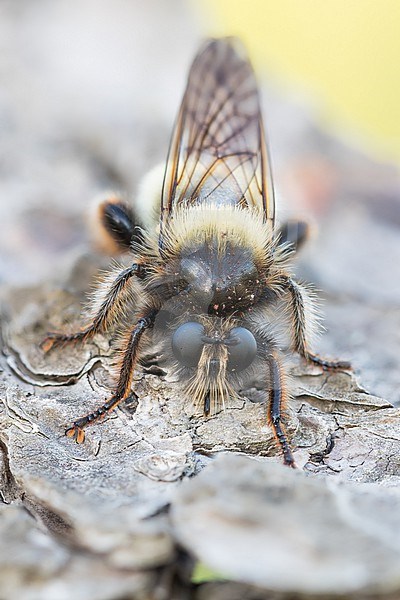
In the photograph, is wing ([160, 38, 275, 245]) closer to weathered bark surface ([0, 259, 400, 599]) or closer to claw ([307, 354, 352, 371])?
claw ([307, 354, 352, 371])

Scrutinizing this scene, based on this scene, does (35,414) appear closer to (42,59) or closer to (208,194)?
(208,194)

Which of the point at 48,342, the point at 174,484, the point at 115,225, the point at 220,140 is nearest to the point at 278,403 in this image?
the point at 174,484

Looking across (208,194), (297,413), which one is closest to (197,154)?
(208,194)

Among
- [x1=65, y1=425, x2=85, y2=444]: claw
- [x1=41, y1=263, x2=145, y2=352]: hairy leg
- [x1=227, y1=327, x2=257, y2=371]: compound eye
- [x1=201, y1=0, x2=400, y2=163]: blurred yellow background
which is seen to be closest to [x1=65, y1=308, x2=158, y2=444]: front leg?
[x1=65, y1=425, x2=85, y2=444]: claw

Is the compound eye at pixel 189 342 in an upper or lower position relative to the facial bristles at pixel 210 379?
upper

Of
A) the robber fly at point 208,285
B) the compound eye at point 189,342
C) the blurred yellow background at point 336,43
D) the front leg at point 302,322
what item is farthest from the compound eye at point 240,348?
the blurred yellow background at point 336,43

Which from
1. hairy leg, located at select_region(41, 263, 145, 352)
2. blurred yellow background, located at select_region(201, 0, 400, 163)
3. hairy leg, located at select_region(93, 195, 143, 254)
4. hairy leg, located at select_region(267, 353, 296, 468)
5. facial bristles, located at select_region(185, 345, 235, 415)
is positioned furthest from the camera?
blurred yellow background, located at select_region(201, 0, 400, 163)

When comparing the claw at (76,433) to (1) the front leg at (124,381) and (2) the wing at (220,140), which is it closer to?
(1) the front leg at (124,381)
